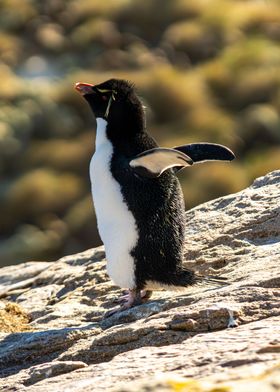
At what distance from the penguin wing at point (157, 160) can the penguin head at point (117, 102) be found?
47 cm

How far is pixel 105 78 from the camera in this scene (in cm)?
2425

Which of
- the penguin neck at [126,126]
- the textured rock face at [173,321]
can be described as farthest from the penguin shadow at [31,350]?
the penguin neck at [126,126]

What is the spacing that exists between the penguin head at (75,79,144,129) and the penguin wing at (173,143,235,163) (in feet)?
1.55

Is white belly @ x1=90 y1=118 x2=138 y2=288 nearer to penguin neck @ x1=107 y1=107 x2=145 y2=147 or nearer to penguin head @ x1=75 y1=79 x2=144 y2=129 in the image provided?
penguin neck @ x1=107 y1=107 x2=145 y2=147

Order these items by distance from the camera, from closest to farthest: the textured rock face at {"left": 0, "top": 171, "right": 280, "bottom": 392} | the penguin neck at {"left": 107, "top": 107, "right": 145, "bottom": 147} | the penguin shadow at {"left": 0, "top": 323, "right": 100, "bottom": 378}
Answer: the textured rock face at {"left": 0, "top": 171, "right": 280, "bottom": 392} → the penguin shadow at {"left": 0, "top": 323, "right": 100, "bottom": 378} → the penguin neck at {"left": 107, "top": 107, "right": 145, "bottom": 147}

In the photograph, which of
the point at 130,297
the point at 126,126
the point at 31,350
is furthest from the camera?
the point at 126,126

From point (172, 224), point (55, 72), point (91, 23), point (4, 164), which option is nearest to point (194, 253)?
point (172, 224)

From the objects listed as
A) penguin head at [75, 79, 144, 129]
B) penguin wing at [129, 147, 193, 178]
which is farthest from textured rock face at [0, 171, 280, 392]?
penguin head at [75, 79, 144, 129]

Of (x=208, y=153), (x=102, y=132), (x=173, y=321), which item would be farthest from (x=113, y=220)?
(x=173, y=321)

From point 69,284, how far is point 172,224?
4.52 ft

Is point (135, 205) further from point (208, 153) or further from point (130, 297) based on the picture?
point (208, 153)

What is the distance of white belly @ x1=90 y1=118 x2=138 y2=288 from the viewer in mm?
5629

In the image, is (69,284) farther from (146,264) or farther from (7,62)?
(7,62)

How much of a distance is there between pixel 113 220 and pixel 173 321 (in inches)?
45.9
